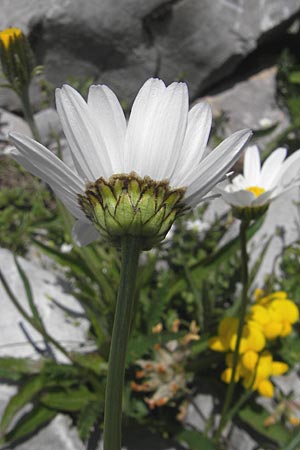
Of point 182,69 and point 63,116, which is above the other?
point 182,69

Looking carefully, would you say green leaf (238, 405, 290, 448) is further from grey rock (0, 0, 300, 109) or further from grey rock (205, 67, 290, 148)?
grey rock (0, 0, 300, 109)

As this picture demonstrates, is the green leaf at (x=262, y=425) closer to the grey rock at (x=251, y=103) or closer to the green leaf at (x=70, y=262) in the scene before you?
the green leaf at (x=70, y=262)

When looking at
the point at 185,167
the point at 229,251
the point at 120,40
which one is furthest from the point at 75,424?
the point at 120,40

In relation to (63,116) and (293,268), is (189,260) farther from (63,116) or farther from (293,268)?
(63,116)

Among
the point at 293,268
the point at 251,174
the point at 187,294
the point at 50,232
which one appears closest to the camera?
the point at 251,174

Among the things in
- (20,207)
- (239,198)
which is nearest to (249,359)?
(239,198)

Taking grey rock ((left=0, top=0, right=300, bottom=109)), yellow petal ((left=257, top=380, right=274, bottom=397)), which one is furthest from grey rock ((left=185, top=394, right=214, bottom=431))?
grey rock ((left=0, top=0, right=300, bottom=109))
